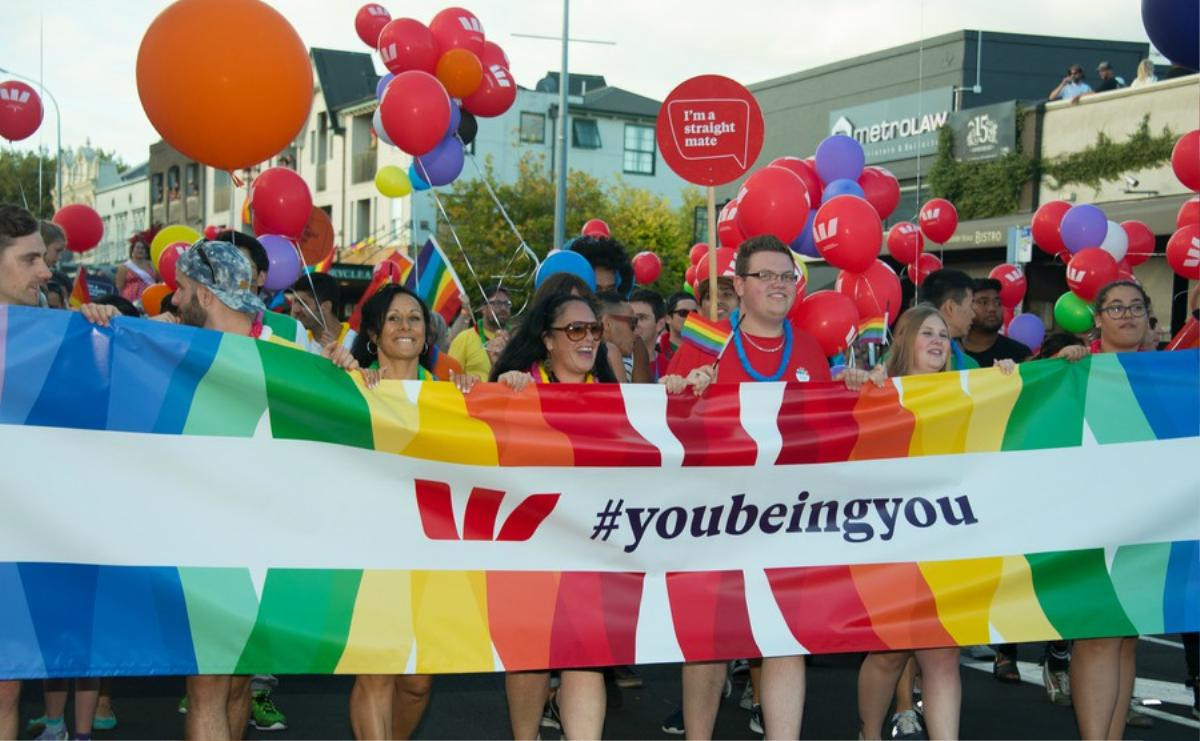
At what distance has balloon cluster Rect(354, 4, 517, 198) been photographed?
912 centimetres

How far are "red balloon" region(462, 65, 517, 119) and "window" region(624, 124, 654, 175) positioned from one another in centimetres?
4292

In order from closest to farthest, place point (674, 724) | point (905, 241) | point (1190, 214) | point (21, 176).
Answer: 1. point (674, 724)
2. point (1190, 214)
3. point (905, 241)
4. point (21, 176)

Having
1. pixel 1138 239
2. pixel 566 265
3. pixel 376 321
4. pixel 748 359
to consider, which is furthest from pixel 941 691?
pixel 1138 239

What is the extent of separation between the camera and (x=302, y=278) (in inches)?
368

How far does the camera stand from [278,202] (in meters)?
9.54

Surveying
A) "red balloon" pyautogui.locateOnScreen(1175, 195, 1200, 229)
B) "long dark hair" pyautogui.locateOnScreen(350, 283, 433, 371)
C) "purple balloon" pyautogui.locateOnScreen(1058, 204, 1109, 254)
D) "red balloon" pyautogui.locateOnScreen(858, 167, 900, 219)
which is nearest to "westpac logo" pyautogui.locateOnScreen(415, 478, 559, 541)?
"long dark hair" pyautogui.locateOnScreen(350, 283, 433, 371)

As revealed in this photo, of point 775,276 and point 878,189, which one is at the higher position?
point 878,189

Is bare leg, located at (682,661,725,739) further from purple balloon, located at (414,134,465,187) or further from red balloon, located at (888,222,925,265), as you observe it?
red balloon, located at (888,222,925,265)

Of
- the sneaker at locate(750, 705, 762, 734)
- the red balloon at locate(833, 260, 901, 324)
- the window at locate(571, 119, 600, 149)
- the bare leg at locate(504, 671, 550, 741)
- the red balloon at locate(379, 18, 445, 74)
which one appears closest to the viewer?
the bare leg at locate(504, 671, 550, 741)

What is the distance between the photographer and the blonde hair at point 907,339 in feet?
18.4

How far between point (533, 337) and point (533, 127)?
150 ft

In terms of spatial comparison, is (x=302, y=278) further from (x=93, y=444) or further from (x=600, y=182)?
(x=600, y=182)

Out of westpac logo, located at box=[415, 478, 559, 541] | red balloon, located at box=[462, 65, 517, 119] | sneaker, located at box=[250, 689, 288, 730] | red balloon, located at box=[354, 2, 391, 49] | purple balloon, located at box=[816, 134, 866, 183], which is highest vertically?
red balloon, located at box=[354, 2, 391, 49]

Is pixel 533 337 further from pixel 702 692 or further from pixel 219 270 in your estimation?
pixel 702 692
